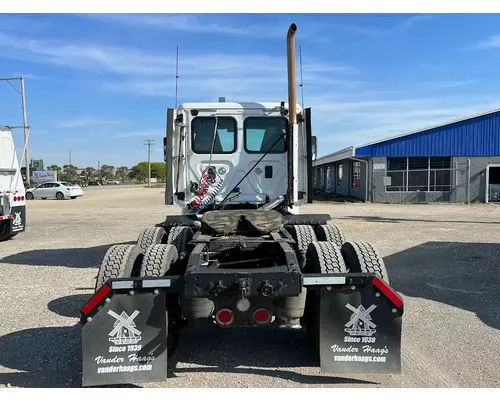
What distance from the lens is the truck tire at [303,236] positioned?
5.88 m

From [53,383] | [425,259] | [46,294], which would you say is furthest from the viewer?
[425,259]

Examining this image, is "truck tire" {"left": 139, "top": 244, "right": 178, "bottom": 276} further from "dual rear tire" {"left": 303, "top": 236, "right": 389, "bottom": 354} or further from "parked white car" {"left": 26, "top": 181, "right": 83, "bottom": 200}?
"parked white car" {"left": 26, "top": 181, "right": 83, "bottom": 200}

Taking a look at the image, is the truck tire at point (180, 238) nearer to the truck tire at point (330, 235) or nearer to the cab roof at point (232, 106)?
the truck tire at point (330, 235)

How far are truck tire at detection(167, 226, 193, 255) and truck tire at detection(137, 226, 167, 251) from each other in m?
0.30

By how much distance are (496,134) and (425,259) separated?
21301 mm

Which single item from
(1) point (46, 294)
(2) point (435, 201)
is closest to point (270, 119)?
(1) point (46, 294)

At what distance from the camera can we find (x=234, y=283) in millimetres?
3574

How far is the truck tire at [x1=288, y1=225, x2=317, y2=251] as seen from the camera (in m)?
5.88

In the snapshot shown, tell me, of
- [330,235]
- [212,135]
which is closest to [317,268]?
[330,235]

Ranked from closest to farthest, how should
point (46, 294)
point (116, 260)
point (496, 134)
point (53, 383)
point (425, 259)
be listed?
1. point (53, 383)
2. point (116, 260)
3. point (46, 294)
4. point (425, 259)
5. point (496, 134)

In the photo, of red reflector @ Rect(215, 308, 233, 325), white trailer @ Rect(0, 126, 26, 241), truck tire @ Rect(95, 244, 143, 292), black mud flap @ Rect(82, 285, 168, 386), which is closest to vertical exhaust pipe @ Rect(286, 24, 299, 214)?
truck tire @ Rect(95, 244, 143, 292)

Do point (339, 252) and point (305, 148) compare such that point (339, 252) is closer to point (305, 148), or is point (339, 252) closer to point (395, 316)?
point (395, 316)

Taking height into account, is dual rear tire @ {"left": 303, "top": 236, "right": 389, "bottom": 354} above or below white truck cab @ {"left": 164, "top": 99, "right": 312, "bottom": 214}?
below

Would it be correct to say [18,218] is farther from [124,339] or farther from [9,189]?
[124,339]
